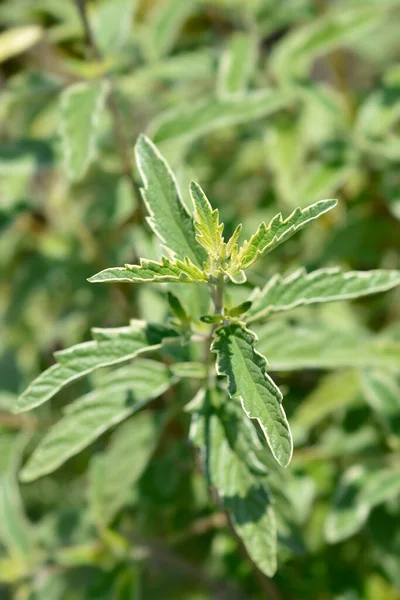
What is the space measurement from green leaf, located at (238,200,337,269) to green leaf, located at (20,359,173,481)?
12.1 inches

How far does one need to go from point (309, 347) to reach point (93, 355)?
38cm

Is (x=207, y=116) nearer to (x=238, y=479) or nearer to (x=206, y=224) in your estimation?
(x=206, y=224)

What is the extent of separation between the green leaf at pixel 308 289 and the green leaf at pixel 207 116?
0.51m

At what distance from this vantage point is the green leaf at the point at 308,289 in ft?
3.19

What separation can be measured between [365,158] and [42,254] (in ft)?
2.96

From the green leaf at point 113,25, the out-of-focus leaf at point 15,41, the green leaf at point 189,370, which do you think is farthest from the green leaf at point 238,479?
the out-of-focus leaf at point 15,41

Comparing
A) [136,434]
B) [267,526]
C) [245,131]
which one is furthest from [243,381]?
[245,131]

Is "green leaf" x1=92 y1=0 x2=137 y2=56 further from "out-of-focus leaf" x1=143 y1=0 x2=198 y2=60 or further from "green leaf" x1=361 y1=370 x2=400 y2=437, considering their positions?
"green leaf" x1=361 y1=370 x2=400 y2=437

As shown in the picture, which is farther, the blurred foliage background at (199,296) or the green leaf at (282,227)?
the blurred foliage background at (199,296)

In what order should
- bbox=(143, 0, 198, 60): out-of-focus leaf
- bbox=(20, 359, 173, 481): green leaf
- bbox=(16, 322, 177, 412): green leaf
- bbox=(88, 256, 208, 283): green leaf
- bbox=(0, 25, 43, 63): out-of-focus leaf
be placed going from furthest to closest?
bbox=(143, 0, 198, 60): out-of-focus leaf → bbox=(0, 25, 43, 63): out-of-focus leaf → bbox=(20, 359, 173, 481): green leaf → bbox=(16, 322, 177, 412): green leaf → bbox=(88, 256, 208, 283): green leaf

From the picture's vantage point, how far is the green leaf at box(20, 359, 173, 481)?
1050 mm

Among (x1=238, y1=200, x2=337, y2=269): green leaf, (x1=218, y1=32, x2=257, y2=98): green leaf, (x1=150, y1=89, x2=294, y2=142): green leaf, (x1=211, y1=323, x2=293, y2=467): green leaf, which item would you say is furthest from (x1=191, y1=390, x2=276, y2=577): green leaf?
(x1=218, y1=32, x2=257, y2=98): green leaf

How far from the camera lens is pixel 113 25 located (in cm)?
164

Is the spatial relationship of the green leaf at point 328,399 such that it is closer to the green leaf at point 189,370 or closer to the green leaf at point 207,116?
the green leaf at point 189,370
